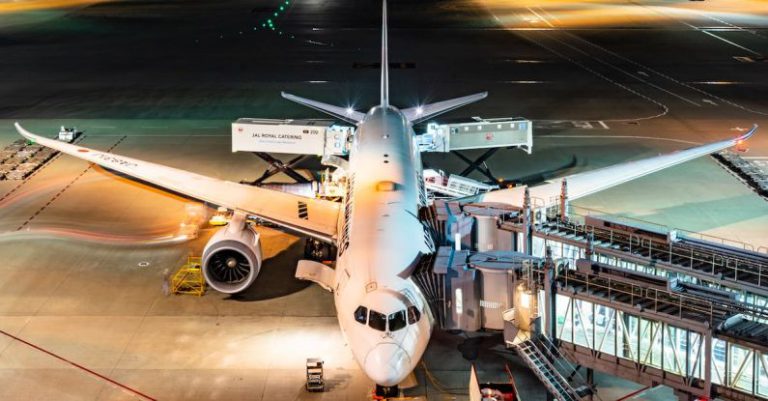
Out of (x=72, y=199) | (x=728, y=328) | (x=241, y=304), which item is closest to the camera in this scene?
(x=728, y=328)

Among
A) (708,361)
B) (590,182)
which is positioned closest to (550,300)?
(708,361)

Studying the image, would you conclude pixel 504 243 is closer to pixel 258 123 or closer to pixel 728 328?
pixel 728 328

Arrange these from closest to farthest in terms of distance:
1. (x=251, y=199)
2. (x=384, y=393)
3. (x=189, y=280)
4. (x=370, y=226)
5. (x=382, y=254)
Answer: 1. (x=384, y=393)
2. (x=382, y=254)
3. (x=370, y=226)
4. (x=189, y=280)
5. (x=251, y=199)

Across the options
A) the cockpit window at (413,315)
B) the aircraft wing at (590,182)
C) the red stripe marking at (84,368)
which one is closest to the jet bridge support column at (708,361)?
the cockpit window at (413,315)

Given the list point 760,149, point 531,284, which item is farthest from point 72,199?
point 760,149

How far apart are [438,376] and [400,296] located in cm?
344

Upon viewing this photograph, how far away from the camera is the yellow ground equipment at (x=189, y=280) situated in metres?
31.5

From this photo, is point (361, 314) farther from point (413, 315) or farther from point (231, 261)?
point (231, 261)

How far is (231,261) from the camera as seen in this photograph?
101 ft

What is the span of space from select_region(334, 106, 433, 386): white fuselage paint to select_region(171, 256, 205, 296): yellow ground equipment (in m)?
5.02

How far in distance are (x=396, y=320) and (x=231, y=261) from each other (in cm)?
951

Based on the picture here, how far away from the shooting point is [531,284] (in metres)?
23.3

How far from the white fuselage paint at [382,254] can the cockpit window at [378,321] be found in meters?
0.08

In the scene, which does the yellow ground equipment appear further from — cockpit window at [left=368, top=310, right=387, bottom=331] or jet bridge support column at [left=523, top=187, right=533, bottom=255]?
jet bridge support column at [left=523, top=187, right=533, bottom=255]
